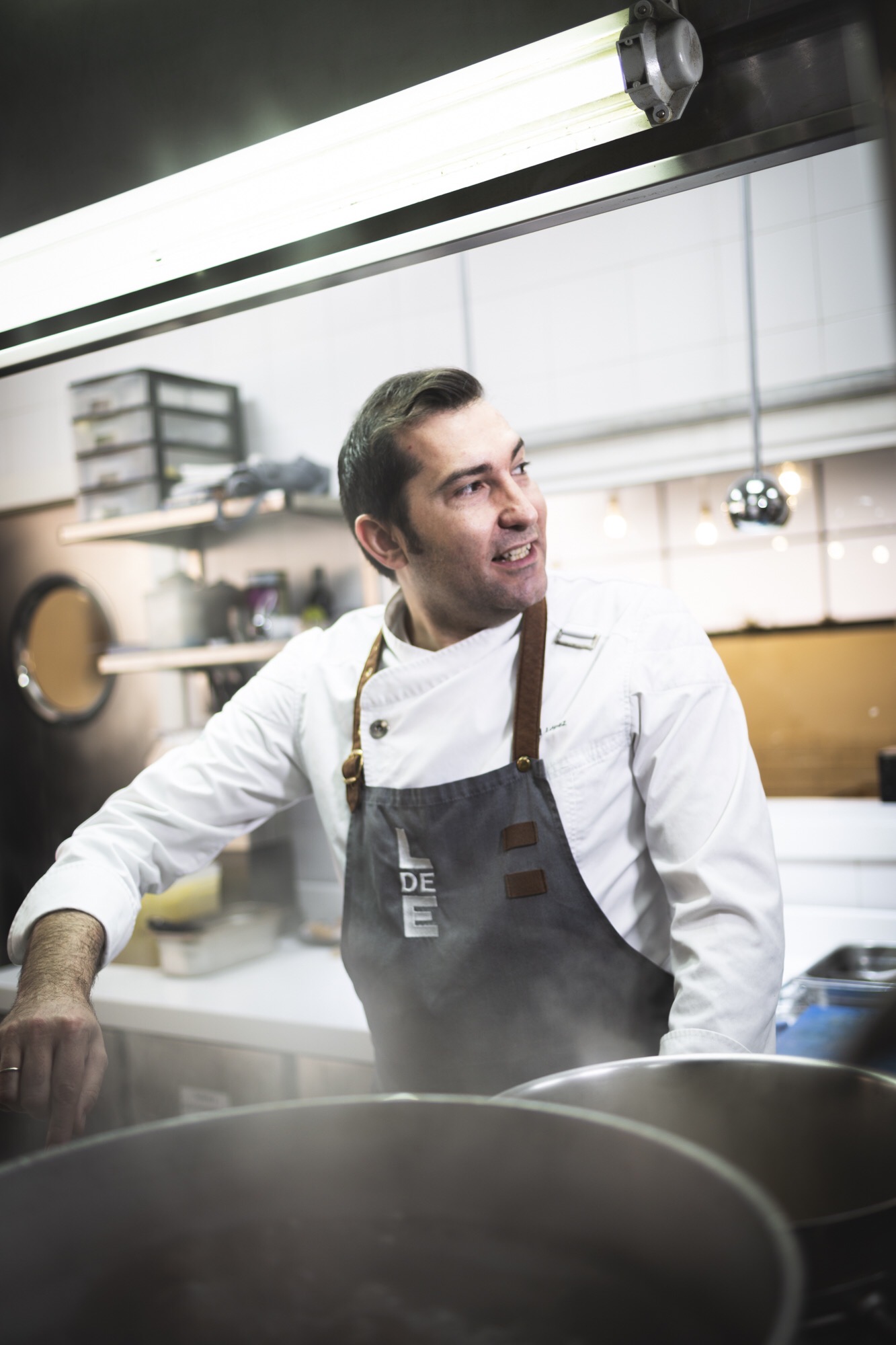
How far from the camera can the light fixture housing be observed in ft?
2.60

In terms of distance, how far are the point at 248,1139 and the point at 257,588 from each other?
3.01 meters

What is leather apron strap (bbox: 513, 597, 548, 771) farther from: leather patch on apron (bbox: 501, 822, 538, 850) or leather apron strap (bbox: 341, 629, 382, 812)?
leather apron strap (bbox: 341, 629, 382, 812)

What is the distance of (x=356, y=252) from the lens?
98 centimetres


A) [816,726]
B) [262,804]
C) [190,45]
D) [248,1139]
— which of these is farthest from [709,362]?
[248,1139]

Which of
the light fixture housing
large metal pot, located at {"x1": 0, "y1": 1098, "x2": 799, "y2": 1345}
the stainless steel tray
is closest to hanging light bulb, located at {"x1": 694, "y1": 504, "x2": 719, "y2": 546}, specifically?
the stainless steel tray

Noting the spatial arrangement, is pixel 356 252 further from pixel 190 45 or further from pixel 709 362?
pixel 709 362

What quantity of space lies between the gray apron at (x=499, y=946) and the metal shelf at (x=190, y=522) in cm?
184

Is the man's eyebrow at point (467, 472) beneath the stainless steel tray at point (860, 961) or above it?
above

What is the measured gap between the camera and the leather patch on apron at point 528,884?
1.27 metres

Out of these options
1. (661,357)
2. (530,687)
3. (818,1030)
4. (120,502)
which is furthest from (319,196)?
(120,502)

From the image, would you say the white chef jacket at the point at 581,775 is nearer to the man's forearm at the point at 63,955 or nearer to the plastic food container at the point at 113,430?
the man's forearm at the point at 63,955

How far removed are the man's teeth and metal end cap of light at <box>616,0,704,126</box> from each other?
0.66 metres

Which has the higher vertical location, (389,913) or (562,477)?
(562,477)

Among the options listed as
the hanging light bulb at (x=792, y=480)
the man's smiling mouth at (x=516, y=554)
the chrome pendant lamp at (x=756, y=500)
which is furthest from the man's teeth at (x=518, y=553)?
the hanging light bulb at (x=792, y=480)
